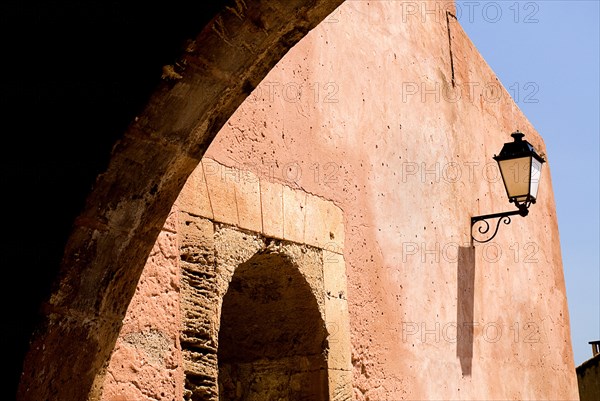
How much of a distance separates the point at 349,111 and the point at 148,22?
2.74 m

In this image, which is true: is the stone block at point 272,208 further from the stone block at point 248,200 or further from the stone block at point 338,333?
the stone block at point 338,333

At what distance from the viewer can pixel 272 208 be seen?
4020 mm

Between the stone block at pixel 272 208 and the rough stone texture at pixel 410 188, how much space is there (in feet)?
0.22

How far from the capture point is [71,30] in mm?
2264

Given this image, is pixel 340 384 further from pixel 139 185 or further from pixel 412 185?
pixel 139 185

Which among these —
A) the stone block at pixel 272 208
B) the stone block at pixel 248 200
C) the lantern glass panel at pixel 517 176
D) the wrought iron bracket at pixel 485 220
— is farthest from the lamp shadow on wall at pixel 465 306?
the stone block at pixel 248 200

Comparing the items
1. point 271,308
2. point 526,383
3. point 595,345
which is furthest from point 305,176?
point 595,345

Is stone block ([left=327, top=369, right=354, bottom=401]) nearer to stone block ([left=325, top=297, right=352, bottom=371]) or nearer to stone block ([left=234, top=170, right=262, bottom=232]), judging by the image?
stone block ([left=325, top=297, right=352, bottom=371])

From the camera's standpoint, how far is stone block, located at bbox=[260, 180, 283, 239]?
3.96m

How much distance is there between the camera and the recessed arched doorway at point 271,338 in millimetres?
Answer: 4172

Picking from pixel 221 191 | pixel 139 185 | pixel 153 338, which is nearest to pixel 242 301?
pixel 221 191

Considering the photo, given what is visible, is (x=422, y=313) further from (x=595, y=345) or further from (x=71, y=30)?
(x=595, y=345)

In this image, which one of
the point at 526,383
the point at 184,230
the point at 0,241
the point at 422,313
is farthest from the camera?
the point at 526,383

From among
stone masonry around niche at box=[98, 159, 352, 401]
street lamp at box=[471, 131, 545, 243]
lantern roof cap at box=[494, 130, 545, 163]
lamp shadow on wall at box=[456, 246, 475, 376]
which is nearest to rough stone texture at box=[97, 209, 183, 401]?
stone masonry around niche at box=[98, 159, 352, 401]
